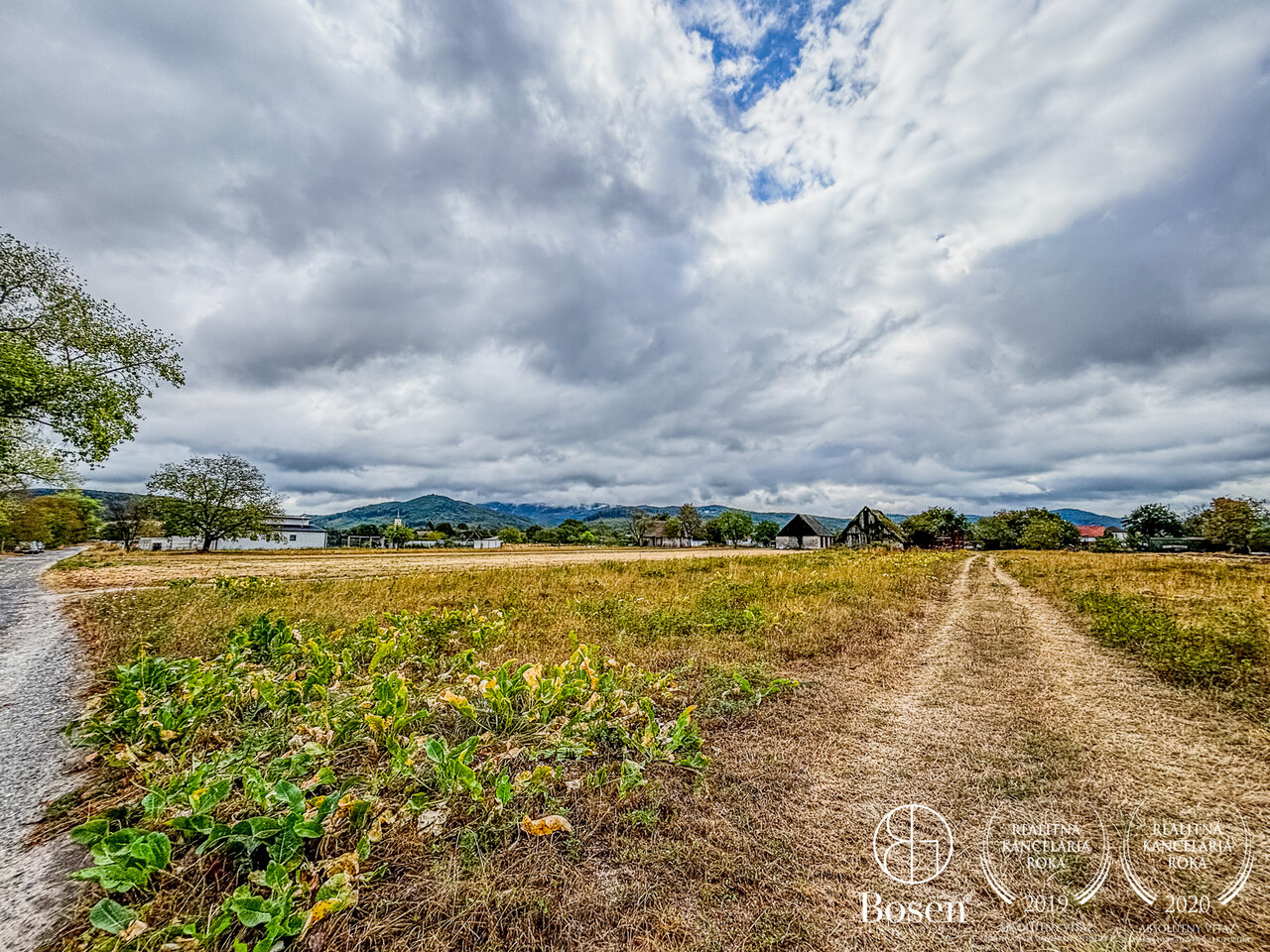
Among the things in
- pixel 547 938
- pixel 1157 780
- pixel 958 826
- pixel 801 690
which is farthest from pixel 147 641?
pixel 1157 780

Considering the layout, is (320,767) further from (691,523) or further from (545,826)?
(691,523)

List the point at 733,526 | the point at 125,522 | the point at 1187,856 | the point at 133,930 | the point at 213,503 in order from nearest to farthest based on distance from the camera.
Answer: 1. the point at 133,930
2. the point at 1187,856
3. the point at 213,503
4. the point at 125,522
5. the point at 733,526

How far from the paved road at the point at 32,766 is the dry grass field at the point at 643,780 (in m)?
0.22

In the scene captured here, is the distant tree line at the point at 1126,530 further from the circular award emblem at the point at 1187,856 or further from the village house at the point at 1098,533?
the circular award emblem at the point at 1187,856

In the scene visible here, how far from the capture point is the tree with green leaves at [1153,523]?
320 feet

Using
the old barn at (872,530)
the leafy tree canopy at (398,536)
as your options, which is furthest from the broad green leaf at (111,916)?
the leafy tree canopy at (398,536)

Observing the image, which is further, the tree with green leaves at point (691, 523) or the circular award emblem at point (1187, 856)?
the tree with green leaves at point (691, 523)

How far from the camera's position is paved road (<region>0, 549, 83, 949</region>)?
2588 mm

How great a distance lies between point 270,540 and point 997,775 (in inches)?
3653

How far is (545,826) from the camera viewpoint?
129 inches

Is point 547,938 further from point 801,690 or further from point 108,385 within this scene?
point 108,385

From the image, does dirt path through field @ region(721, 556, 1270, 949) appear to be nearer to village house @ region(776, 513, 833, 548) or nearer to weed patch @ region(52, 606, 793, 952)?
weed patch @ region(52, 606, 793, 952)

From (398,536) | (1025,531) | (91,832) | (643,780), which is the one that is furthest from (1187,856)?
(398,536)

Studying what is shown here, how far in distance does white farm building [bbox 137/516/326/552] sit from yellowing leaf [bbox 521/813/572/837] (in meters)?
74.9
